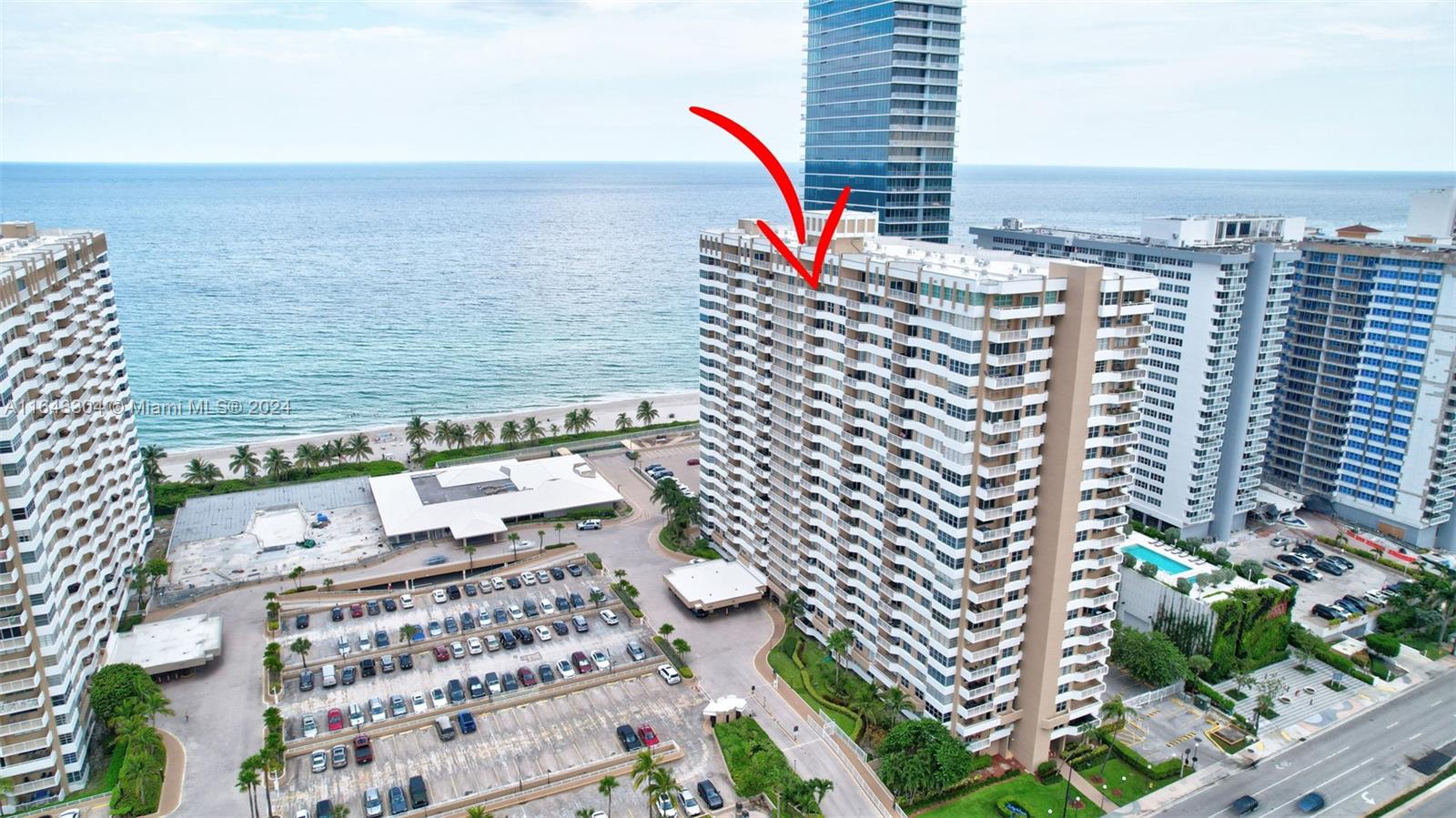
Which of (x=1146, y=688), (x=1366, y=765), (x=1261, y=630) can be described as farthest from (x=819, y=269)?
(x=1366, y=765)

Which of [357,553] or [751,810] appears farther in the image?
[357,553]

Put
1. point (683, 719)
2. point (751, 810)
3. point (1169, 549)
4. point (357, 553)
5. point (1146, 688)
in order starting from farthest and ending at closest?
1. point (357, 553)
2. point (1169, 549)
3. point (1146, 688)
4. point (683, 719)
5. point (751, 810)

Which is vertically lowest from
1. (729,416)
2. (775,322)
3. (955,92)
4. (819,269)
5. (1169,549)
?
(1169,549)

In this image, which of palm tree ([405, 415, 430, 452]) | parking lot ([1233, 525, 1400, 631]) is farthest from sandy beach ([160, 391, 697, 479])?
parking lot ([1233, 525, 1400, 631])

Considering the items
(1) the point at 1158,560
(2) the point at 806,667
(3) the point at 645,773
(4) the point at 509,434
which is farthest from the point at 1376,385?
(4) the point at 509,434

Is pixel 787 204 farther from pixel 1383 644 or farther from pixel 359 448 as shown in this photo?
pixel 359 448

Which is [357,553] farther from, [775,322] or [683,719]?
[775,322]

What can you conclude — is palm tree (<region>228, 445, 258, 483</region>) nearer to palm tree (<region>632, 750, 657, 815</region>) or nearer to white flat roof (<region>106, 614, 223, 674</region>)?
white flat roof (<region>106, 614, 223, 674</region>)

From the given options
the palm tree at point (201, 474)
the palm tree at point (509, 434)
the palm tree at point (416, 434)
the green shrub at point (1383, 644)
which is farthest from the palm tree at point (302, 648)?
the green shrub at point (1383, 644)
